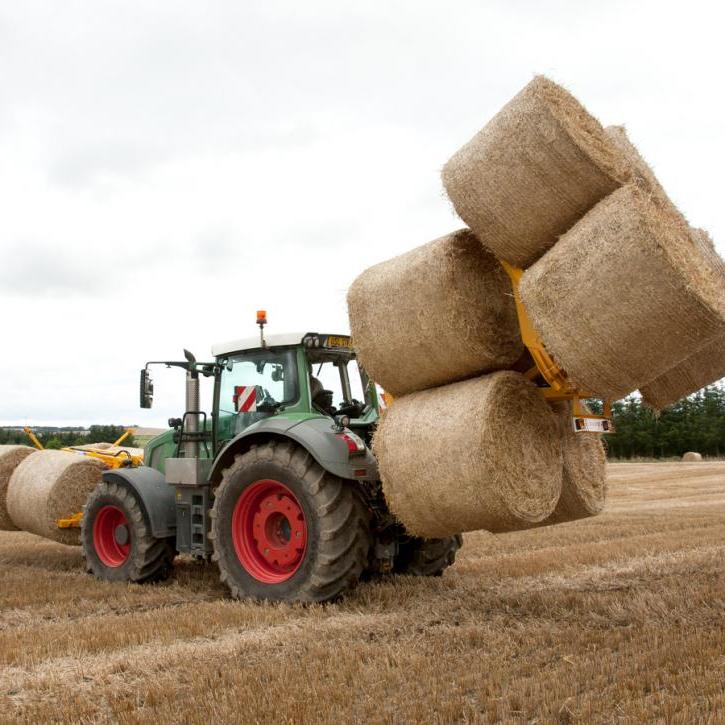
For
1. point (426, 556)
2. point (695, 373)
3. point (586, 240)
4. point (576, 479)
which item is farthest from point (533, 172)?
point (426, 556)

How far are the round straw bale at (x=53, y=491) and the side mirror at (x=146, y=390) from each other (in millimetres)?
1774

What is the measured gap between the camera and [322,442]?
227 inches

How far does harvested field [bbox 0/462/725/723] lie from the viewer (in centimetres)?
346

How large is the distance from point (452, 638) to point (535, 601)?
1218 millimetres

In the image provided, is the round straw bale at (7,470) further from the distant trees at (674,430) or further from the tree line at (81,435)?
the distant trees at (674,430)

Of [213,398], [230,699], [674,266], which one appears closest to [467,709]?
[230,699]

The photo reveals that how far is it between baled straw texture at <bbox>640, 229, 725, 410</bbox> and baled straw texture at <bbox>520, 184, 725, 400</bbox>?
2.60 ft

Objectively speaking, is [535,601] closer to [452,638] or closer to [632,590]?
[632,590]

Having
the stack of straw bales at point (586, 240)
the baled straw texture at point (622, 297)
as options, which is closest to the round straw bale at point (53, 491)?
the stack of straw bales at point (586, 240)

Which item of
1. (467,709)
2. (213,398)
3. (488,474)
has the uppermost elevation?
(213,398)

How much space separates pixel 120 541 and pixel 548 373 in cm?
442

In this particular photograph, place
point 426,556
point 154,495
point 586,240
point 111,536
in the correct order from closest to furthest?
point 586,240
point 426,556
point 154,495
point 111,536

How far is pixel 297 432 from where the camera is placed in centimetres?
589

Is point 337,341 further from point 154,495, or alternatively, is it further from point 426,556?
point 154,495
